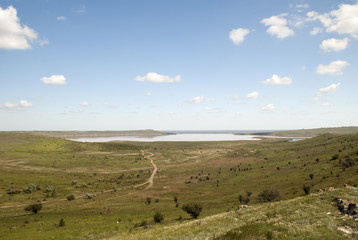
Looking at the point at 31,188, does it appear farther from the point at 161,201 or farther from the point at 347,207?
the point at 347,207

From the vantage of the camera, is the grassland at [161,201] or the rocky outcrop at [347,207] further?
the grassland at [161,201]

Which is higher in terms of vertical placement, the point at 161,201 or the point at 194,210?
the point at 194,210

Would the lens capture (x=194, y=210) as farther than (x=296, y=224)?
Yes

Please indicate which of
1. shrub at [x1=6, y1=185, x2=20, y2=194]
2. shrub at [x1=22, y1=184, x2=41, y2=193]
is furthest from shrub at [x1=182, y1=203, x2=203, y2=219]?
shrub at [x1=6, y1=185, x2=20, y2=194]

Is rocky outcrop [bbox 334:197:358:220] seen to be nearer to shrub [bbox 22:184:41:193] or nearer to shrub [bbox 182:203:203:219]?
shrub [bbox 182:203:203:219]

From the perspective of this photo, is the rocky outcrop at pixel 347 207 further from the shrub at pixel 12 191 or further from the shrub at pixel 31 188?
the shrub at pixel 12 191

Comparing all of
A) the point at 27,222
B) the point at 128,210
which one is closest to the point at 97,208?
the point at 128,210

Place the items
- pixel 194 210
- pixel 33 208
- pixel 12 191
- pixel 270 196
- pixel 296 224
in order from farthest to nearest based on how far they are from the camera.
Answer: pixel 12 191 < pixel 33 208 < pixel 270 196 < pixel 194 210 < pixel 296 224

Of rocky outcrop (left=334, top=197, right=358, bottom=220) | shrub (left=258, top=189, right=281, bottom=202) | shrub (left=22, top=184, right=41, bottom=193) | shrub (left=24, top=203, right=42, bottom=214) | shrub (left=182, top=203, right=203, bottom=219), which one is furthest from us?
shrub (left=22, top=184, right=41, bottom=193)

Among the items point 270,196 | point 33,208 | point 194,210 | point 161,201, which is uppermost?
point 194,210

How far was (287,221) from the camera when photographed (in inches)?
672

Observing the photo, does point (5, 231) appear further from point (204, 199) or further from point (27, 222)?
point (204, 199)

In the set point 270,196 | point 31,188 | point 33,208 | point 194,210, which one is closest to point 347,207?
point 194,210

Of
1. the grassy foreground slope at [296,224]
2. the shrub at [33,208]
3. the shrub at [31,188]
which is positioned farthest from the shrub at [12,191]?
the grassy foreground slope at [296,224]
